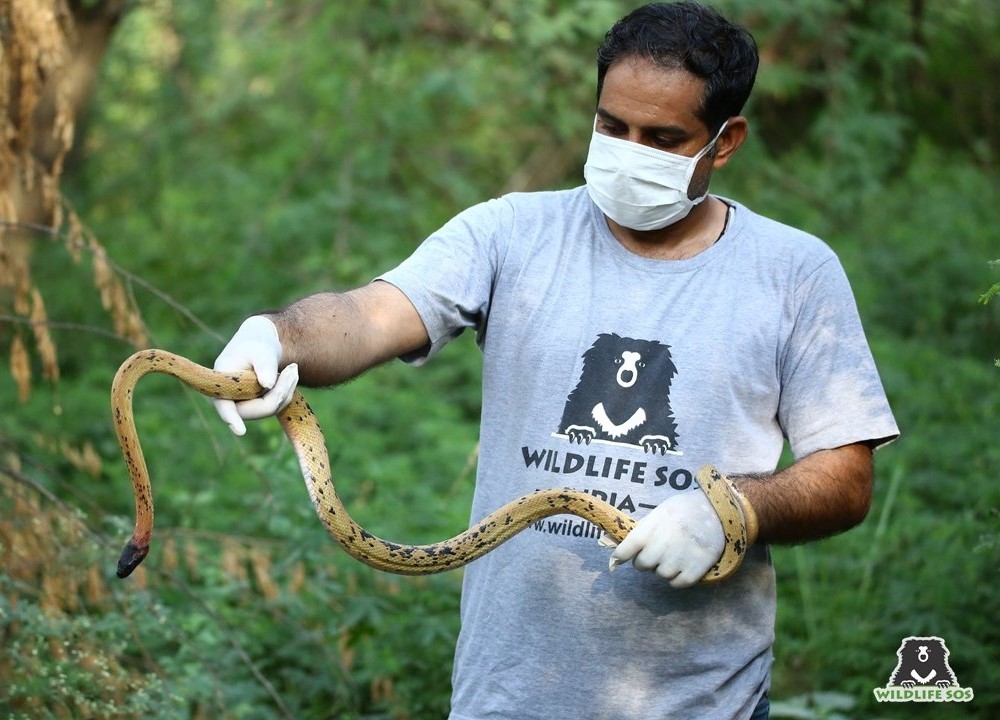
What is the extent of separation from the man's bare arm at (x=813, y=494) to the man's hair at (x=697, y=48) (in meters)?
1.02

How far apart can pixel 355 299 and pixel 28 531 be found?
6.68 ft

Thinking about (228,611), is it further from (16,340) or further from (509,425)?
(509,425)

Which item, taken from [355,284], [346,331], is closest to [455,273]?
[346,331]

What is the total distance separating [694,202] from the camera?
11.2ft

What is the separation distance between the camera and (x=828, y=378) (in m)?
3.15

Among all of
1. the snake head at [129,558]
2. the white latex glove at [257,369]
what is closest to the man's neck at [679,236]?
the white latex glove at [257,369]

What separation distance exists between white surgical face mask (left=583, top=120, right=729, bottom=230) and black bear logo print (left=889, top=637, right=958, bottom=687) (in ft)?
8.60

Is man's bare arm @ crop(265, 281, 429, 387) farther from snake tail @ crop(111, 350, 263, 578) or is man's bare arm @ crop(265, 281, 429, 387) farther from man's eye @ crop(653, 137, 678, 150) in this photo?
man's eye @ crop(653, 137, 678, 150)

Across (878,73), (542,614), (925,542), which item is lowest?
(925,542)

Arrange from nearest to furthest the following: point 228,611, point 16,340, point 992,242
Result: 1. point 16,340
2. point 228,611
3. point 992,242

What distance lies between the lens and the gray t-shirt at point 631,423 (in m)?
3.08

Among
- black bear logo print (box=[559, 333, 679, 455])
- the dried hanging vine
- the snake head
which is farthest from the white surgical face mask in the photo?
the dried hanging vine

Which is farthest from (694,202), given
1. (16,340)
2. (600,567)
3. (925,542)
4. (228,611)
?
(925,542)

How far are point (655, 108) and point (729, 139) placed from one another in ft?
1.19
